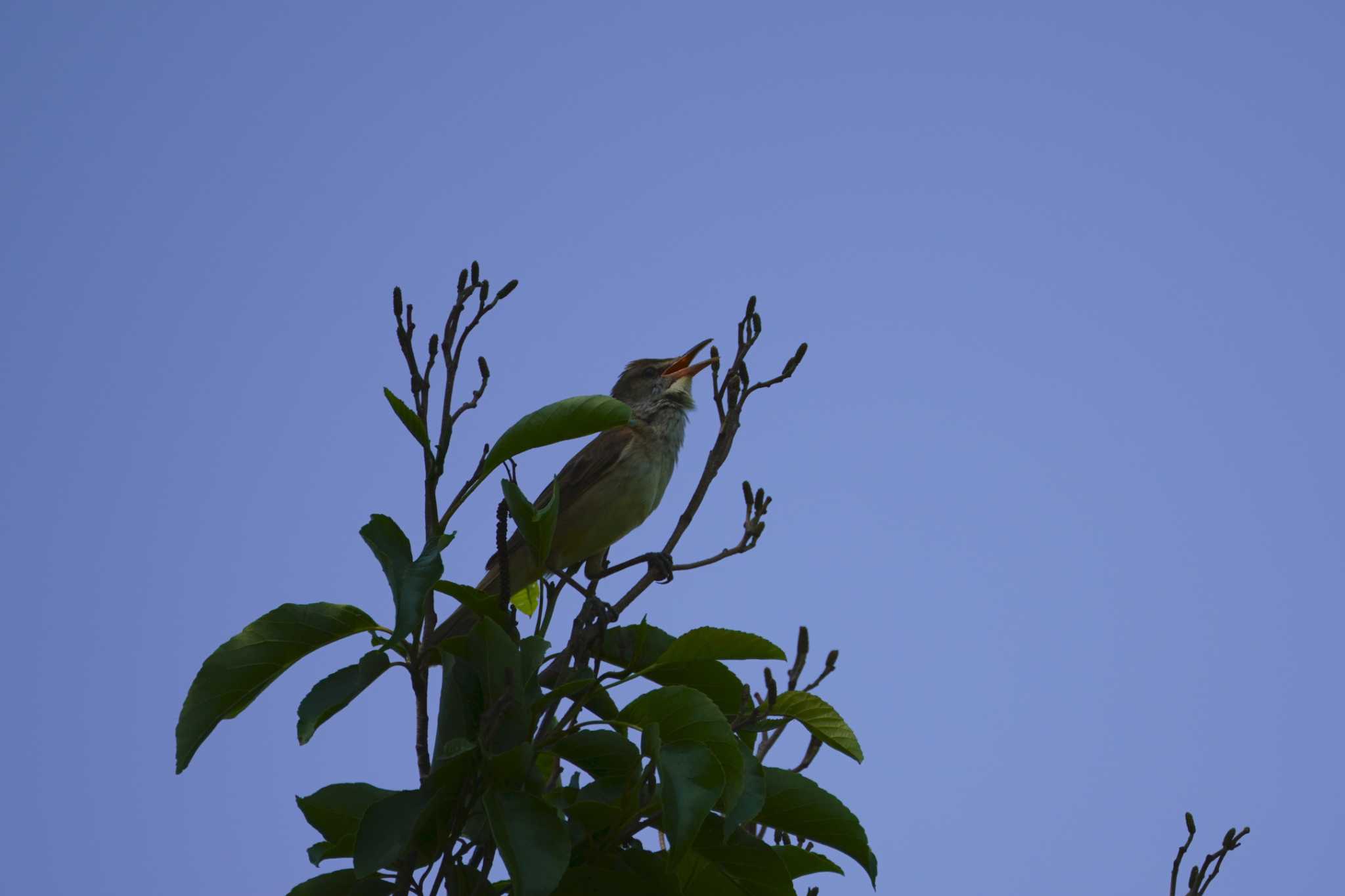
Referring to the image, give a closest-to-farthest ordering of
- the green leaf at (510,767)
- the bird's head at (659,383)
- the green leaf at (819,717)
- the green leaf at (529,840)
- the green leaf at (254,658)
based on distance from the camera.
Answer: the green leaf at (529,840)
the green leaf at (510,767)
the green leaf at (254,658)
the green leaf at (819,717)
the bird's head at (659,383)

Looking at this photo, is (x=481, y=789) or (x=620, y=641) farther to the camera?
(x=620, y=641)

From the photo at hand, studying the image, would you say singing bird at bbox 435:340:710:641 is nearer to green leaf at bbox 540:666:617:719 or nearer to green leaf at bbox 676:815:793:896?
green leaf at bbox 540:666:617:719

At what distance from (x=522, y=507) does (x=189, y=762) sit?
34.4 inches

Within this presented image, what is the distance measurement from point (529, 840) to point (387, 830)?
289 mm

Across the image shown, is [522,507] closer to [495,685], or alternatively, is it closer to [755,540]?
[495,685]

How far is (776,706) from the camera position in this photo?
322cm

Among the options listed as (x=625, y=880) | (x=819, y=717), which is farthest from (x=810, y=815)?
(x=625, y=880)

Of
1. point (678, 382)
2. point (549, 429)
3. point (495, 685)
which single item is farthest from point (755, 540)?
point (678, 382)

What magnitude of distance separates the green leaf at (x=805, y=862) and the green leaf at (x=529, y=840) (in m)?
0.73

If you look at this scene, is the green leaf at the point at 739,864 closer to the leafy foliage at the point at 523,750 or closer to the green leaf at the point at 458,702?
the leafy foliage at the point at 523,750

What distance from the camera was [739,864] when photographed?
2771 mm

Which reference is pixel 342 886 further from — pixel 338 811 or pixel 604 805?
pixel 604 805

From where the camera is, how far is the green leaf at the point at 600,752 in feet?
8.91

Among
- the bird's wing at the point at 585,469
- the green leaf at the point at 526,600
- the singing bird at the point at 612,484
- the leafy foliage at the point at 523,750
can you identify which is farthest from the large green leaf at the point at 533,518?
the bird's wing at the point at 585,469
